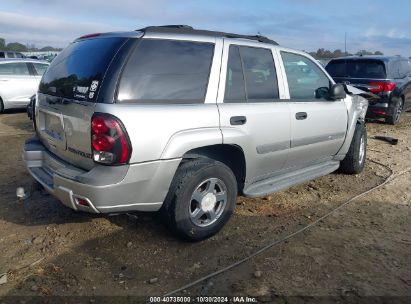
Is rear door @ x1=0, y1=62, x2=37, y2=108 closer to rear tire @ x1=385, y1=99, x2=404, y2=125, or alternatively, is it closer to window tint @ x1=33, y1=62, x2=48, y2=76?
window tint @ x1=33, y1=62, x2=48, y2=76

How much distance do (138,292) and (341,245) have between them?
1.88 metres

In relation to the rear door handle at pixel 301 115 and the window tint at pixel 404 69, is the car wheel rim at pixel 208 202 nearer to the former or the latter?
the rear door handle at pixel 301 115

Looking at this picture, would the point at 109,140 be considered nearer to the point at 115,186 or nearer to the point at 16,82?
the point at 115,186

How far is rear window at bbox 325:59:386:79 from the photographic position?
361 inches

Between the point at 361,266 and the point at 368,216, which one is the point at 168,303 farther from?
the point at 368,216

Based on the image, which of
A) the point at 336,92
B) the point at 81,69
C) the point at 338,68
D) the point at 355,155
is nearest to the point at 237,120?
the point at 81,69

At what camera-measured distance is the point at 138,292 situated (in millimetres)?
2932

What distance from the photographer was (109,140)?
294cm

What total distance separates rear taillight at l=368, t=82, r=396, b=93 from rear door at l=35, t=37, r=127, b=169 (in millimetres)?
7319

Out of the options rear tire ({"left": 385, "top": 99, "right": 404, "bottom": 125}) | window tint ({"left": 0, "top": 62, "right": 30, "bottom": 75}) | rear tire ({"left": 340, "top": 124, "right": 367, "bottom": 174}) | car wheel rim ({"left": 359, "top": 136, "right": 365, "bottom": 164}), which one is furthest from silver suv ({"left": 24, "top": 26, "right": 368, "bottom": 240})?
window tint ({"left": 0, "top": 62, "right": 30, "bottom": 75})

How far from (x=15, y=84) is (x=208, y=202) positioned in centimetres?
961

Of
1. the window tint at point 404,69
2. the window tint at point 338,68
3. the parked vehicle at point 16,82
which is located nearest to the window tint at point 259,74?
the window tint at point 338,68

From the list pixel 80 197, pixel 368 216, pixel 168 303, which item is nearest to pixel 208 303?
pixel 168 303

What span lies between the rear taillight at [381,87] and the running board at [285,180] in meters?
4.76
